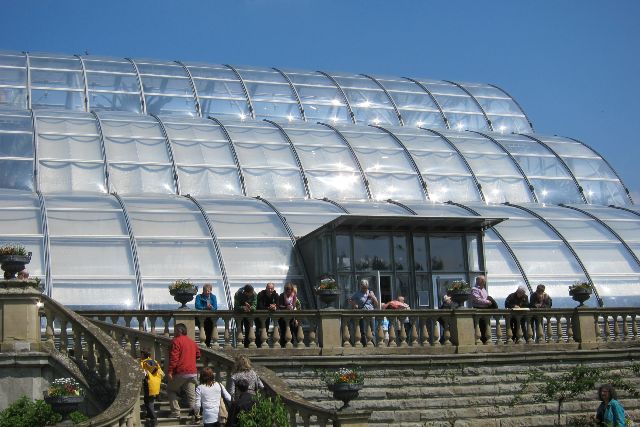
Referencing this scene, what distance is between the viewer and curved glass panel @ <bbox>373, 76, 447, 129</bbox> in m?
48.2

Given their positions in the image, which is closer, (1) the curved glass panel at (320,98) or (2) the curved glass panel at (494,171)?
(2) the curved glass panel at (494,171)

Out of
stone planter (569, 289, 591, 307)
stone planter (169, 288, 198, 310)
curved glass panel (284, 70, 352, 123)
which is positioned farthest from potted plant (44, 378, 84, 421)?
curved glass panel (284, 70, 352, 123)

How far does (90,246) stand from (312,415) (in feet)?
40.0

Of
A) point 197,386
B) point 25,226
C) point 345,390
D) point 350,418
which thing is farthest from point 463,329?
point 25,226

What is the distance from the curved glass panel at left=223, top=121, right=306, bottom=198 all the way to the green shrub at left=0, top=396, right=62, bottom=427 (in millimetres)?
19421

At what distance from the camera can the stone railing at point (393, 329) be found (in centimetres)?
2306

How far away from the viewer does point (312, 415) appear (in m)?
18.6

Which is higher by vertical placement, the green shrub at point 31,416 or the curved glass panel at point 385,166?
the curved glass panel at point 385,166

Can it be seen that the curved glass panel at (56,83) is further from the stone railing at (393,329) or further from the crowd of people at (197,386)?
the crowd of people at (197,386)

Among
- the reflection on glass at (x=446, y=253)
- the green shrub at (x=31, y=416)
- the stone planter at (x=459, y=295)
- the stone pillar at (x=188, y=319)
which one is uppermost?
the reflection on glass at (x=446, y=253)

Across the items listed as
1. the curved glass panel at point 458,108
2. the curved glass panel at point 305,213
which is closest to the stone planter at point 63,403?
the curved glass panel at point 305,213

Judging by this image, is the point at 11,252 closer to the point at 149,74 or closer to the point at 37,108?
the point at 37,108

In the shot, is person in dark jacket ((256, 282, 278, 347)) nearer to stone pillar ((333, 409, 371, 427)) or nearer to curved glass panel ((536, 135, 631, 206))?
stone pillar ((333, 409, 371, 427))

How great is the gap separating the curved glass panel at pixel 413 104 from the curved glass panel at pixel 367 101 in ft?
Answer: 1.60
